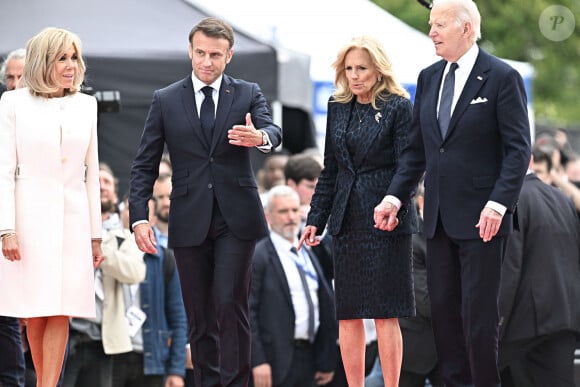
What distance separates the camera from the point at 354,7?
17.2 metres

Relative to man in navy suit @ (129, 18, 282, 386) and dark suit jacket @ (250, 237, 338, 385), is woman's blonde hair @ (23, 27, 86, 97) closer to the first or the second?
man in navy suit @ (129, 18, 282, 386)

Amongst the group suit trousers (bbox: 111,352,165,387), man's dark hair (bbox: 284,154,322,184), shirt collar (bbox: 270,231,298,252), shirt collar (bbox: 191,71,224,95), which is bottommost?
suit trousers (bbox: 111,352,165,387)

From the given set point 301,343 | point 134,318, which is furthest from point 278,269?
point 134,318

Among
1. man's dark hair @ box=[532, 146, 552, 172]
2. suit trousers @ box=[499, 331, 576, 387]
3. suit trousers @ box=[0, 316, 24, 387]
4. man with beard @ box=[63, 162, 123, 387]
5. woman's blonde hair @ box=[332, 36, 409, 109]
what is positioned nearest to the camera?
woman's blonde hair @ box=[332, 36, 409, 109]

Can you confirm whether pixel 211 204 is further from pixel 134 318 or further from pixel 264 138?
pixel 134 318

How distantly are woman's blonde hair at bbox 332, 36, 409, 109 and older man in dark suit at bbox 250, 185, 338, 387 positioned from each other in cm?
289

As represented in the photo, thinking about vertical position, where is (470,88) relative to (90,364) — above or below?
above

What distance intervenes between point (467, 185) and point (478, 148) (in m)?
0.20

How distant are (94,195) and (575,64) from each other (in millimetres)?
29169

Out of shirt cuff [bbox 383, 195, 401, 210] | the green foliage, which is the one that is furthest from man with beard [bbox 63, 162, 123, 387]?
the green foliage

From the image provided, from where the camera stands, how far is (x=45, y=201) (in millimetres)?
7297

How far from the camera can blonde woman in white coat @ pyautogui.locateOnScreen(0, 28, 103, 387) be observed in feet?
23.8

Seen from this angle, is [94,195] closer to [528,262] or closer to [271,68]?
[528,262]

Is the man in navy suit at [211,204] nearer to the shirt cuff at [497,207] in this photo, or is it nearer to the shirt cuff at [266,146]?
the shirt cuff at [266,146]
